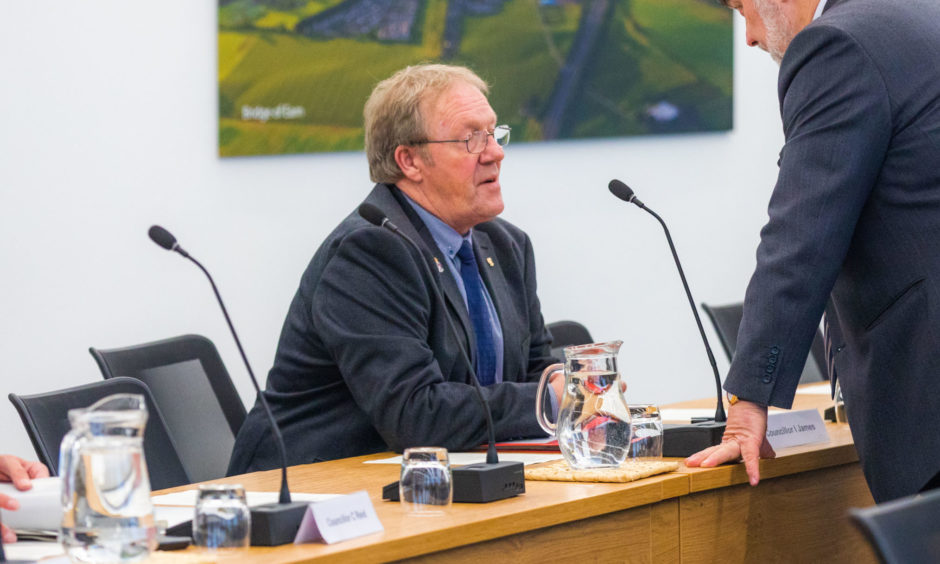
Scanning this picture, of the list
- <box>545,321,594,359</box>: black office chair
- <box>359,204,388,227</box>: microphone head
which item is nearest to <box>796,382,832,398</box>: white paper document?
<box>545,321,594,359</box>: black office chair

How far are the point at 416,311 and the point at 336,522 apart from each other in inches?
37.4

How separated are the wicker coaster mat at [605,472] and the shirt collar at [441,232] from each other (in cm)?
74

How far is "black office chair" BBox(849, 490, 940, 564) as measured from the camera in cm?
109

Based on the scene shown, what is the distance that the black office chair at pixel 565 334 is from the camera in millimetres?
3297

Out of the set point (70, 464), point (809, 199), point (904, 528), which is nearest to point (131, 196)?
point (809, 199)

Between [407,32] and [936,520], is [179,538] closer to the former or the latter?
[936,520]

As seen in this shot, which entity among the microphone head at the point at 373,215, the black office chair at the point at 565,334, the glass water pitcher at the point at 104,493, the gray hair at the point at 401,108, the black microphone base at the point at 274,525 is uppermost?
the gray hair at the point at 401,108

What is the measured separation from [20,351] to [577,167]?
89.7 inches

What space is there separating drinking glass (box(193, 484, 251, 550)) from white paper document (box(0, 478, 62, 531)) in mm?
266

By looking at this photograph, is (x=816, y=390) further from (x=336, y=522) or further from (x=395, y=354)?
(x=336, y=522)

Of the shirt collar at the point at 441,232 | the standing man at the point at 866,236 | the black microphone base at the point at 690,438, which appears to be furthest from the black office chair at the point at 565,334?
the standing man at the point at 866,236

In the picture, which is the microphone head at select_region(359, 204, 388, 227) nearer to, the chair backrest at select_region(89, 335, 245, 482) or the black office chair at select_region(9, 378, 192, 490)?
the black office chair at select_region(9, 378, 192, 490)

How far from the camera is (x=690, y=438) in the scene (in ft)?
6.94

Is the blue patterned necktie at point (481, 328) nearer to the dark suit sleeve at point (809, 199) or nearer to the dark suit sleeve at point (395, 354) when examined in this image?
the dark suit sleeve at point (395, 354)
